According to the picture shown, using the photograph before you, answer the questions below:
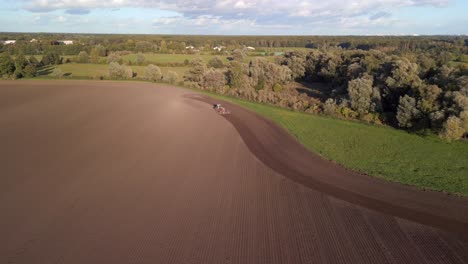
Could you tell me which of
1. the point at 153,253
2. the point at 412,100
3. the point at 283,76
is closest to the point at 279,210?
the point at 153,253

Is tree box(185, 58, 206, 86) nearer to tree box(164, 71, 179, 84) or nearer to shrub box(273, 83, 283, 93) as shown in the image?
tree box(164, 71, 179, 84)

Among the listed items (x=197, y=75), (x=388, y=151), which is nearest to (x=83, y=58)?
(x=197, y=75)

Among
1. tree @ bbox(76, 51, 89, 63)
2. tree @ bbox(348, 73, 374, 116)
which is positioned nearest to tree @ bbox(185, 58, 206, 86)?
tree @ bbox(348, 73, 374, 116)

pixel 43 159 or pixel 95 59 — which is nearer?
pixel 43 159

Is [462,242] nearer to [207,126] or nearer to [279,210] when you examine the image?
[279,210]

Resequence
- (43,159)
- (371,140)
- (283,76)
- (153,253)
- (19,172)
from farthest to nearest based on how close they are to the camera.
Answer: (283,76) → (371,140) → (43,159) → (19,172) → (153,253)

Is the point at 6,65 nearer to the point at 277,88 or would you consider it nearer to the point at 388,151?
the point at 277,88

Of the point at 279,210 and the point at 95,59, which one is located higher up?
the point at 95,59
